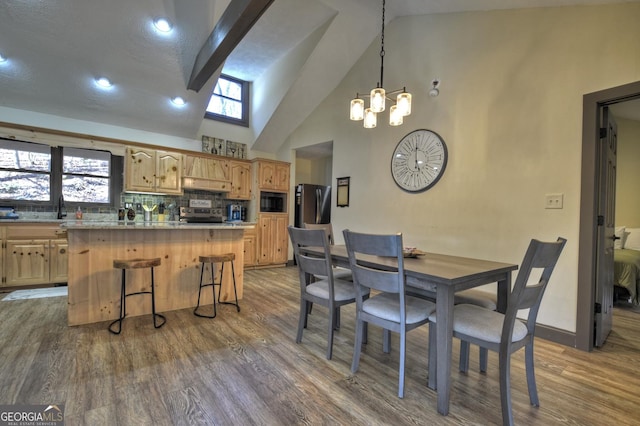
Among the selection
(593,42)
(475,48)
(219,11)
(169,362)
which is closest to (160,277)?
(169,362)

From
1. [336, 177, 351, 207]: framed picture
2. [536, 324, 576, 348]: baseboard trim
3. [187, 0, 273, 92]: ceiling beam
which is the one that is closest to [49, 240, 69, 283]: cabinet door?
[187, 0, 273, 92]: ceiling beam

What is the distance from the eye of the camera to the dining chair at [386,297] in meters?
1.69

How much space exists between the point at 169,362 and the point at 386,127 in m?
3.65

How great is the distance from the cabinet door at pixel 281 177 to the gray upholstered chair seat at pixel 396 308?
3.92m

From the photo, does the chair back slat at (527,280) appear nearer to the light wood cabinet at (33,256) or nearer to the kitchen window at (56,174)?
the light wood cabinet at (33,256)

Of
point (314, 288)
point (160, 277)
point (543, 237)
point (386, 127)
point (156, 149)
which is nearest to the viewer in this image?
point (314, 288)

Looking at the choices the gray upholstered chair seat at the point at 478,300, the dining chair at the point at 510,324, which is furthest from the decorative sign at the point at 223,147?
the dining chair at the point at 510,324

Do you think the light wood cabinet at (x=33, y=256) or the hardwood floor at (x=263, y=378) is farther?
the light wood cabinet at (x=33, y=256)

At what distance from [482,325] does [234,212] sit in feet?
Result: 15.2

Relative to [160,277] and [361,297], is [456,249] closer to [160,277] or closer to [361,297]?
[361,297]

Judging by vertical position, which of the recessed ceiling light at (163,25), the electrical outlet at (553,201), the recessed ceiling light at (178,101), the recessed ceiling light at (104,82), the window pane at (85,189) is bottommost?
the electrical outlet at (553,201)

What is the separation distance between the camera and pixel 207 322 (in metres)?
2.75

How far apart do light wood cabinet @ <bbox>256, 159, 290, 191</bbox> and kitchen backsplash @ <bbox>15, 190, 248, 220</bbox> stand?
65 cm

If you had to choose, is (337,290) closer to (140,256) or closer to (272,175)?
(140,256)
